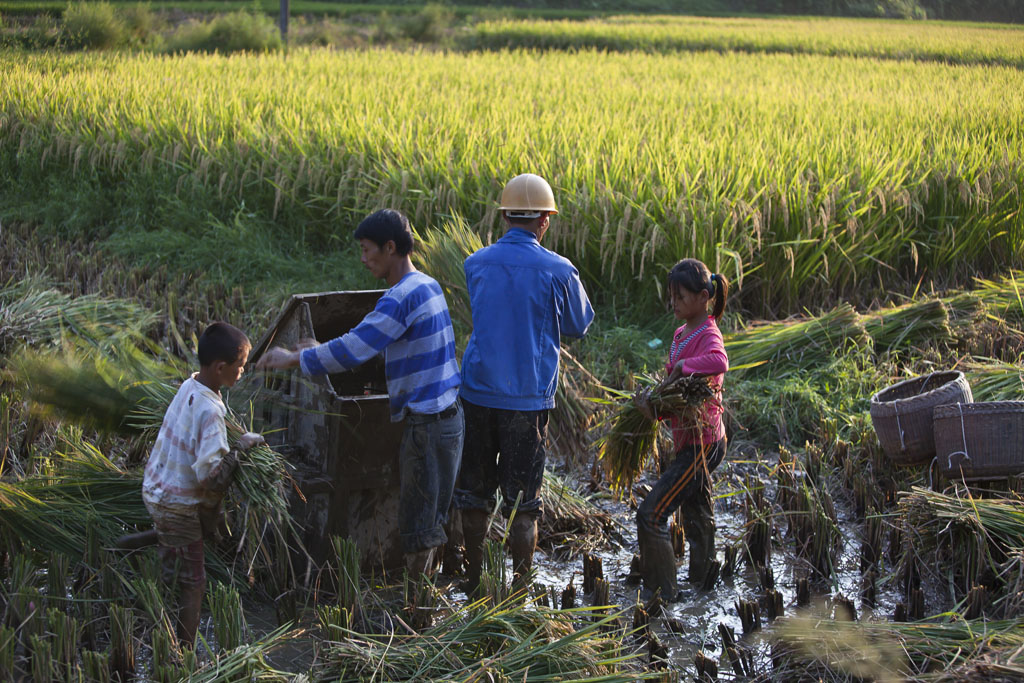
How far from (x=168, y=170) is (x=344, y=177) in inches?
72.7

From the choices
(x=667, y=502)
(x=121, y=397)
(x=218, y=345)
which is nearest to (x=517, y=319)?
(x=667, y=502)

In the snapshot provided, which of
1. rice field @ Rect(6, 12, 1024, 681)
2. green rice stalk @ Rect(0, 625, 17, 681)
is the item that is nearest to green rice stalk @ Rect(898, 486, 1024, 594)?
rice field @ Rect(6, 12, 1024, 681)

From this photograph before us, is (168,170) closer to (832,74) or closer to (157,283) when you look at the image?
(157,283)

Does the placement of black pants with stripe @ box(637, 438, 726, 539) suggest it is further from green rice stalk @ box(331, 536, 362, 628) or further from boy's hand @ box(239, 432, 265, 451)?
boy's hand @ box(239, 432, 265, 451)

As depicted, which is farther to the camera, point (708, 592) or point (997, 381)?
point (997, 381)

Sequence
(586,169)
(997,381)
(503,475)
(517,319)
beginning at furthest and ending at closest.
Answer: (586,169), (997,381), (503,475), (517,319)

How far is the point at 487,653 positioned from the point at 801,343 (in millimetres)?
3474

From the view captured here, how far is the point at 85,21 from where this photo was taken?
14.9 metres

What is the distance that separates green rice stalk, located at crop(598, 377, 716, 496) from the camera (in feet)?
11.2

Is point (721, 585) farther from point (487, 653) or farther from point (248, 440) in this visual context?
point (248, 440)

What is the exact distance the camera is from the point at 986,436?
3746mm

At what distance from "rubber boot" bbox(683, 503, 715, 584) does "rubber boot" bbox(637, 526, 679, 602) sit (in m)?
0.16

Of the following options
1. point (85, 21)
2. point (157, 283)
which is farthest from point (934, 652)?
point (85, 21)

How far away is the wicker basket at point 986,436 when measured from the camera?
147 inches
